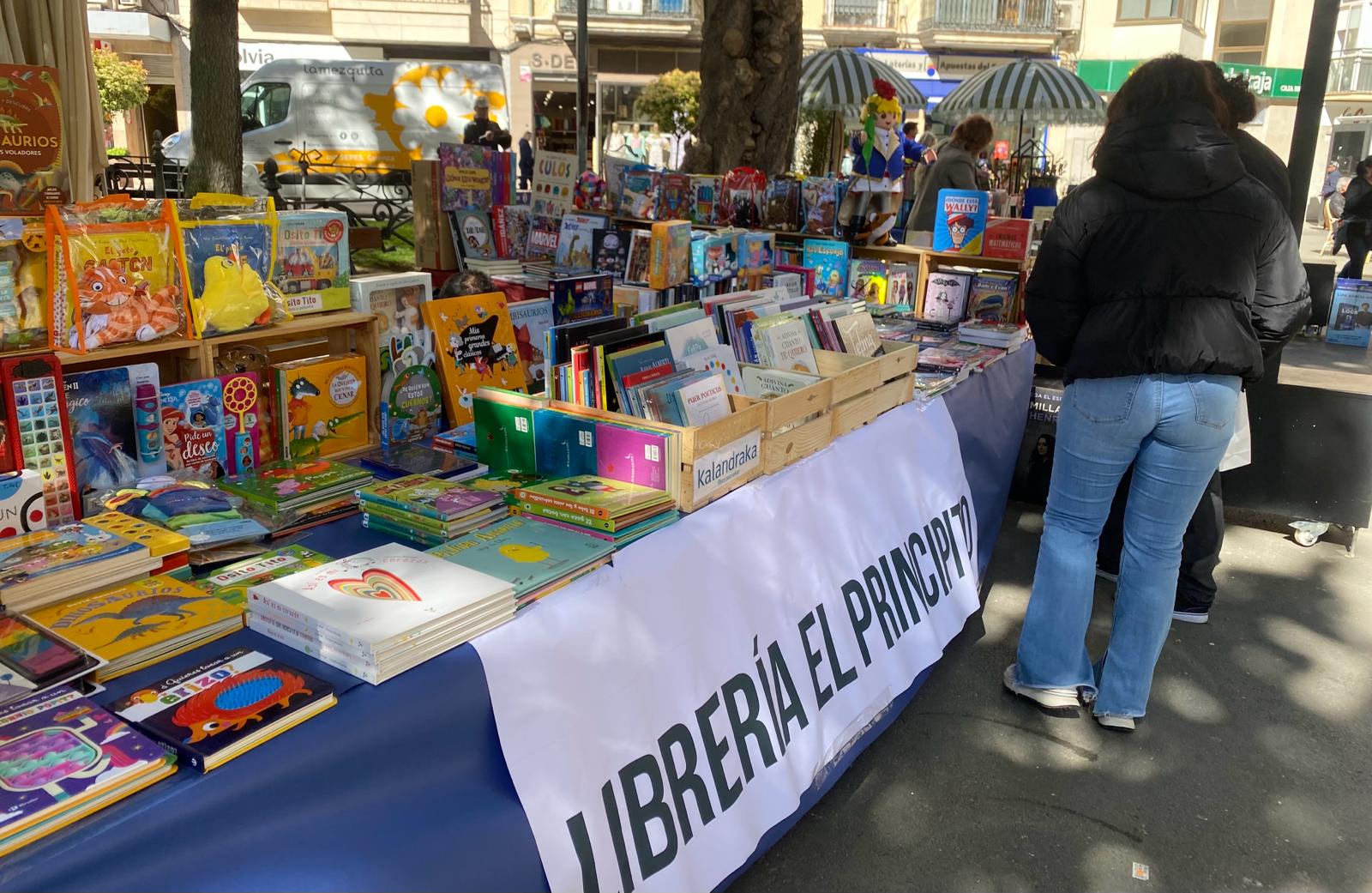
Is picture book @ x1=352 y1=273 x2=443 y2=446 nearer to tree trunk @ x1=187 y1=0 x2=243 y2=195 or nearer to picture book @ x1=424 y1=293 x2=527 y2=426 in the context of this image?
picture book @ x1=424 y1=293 x2=527 y2=426

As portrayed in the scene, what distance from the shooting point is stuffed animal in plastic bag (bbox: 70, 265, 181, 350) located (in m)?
2.15

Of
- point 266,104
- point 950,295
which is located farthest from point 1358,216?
point 266,104

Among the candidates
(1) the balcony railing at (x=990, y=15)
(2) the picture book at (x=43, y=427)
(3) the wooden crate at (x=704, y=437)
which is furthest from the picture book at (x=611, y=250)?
(1) the balcony railing at (x=990, y=15)

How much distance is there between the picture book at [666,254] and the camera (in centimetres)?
405

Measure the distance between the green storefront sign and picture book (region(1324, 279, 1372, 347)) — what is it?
16.8 meters

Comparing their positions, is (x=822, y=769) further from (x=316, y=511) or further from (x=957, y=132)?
(x=957, y=132)

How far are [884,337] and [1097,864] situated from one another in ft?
7.49

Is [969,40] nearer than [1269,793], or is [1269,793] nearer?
[1269,793]

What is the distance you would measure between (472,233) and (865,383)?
2613 millimetres

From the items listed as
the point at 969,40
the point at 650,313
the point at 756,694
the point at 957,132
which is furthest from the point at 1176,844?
the point at 969,40

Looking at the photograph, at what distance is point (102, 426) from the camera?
221 cm

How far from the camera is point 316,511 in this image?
7.43ft

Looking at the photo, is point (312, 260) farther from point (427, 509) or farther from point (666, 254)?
point (666, 254)

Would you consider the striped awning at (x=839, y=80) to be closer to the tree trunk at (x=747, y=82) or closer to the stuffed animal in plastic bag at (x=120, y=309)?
the tree trunk at (x=747, y=82)
